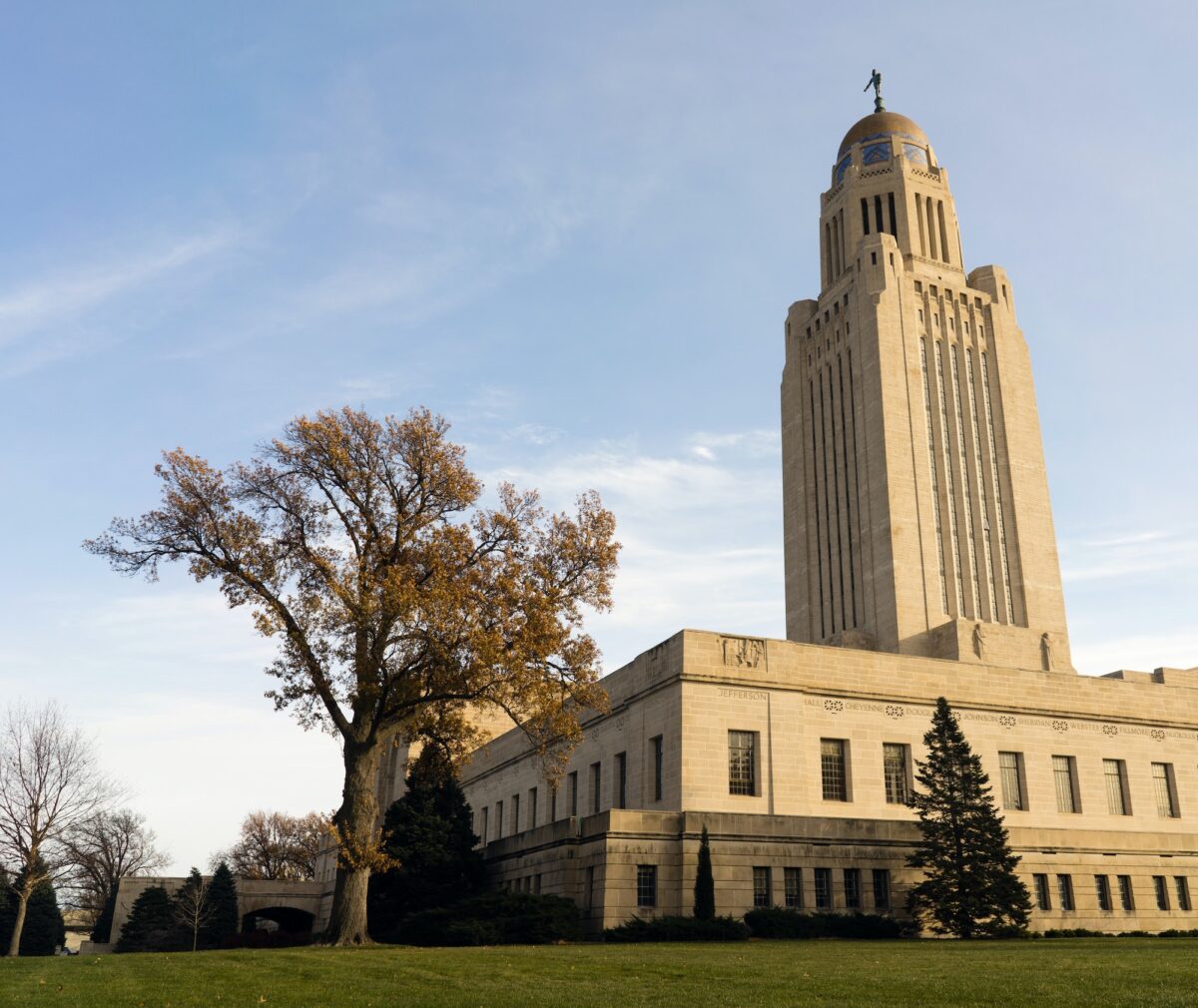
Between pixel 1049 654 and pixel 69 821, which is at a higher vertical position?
pixel 1049 654

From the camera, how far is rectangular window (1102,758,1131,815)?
46750 millimetres

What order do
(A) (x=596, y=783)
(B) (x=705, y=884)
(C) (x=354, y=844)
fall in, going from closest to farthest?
(C) (x=354, y=844), (B) (x=705, y=884), (A) (x=596, y=783)

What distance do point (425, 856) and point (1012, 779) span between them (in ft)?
81.1

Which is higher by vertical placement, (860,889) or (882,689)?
(882,689)

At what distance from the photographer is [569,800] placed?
50688mm

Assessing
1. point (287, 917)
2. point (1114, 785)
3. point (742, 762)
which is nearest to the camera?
point (742, 762)

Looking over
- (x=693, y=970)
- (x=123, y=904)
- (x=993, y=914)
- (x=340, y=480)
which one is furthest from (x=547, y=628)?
(x=123, y=904)

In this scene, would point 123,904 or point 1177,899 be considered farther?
point 123,904

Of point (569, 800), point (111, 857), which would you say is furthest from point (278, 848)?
point (569, 800)

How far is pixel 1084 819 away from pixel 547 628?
2862 cm

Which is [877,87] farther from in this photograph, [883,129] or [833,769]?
[833,769]

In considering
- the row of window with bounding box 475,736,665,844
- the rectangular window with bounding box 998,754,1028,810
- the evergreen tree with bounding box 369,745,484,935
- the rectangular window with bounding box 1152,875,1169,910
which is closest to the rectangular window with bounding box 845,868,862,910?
the row of window with bounding box 475,736,665,844

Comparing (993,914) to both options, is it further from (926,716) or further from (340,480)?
(340,480)

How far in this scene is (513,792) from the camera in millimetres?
58250
